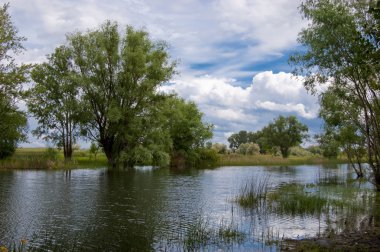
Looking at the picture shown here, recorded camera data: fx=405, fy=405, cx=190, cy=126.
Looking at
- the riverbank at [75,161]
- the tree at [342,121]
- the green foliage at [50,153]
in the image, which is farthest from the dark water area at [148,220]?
the green foliage at [50,153]

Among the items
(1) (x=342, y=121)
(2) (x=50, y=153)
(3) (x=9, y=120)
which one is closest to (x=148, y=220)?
(1) (x=342, y=121)

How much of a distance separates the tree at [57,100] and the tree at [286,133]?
86090 millimetres

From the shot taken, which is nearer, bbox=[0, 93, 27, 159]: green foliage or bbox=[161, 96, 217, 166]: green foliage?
bbox=[0, 93, 27, 159]: green foliage

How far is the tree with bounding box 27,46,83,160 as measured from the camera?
198ft

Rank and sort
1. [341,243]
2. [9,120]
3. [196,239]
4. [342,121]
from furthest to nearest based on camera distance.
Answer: [9,120] → [342,121] → [196,239] → [341,243]

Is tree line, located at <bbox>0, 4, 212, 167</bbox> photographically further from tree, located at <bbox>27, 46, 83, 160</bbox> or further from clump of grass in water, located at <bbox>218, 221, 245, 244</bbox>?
clump of grass in water, located at <bbox>218, 221, 245, 244</bbox>

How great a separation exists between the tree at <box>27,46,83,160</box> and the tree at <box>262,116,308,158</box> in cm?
8609

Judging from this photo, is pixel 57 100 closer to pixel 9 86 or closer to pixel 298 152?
→ pixel 9 86

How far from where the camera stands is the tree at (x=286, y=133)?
445 ft

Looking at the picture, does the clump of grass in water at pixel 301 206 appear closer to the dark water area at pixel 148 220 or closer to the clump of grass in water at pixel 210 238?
the dark water area at pixel 148 220

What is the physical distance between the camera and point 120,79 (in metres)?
58.0

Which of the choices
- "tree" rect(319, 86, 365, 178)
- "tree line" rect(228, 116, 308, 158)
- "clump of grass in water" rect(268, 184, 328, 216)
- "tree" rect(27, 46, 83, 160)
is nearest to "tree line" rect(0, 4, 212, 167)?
"tree" rect(27, 46, 83, 160)

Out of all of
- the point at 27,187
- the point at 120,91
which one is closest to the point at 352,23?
the point at 27,187

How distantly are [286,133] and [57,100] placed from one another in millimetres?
90605
